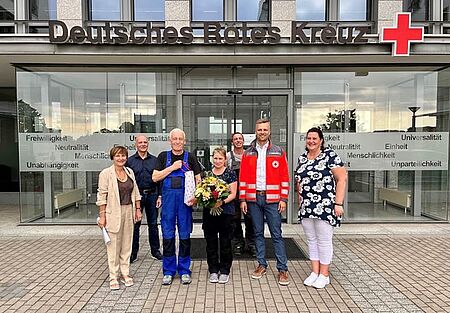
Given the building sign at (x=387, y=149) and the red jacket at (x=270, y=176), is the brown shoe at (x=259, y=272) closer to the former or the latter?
the red jacket at (x=270, y=176)

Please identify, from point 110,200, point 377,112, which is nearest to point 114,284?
point 110,200

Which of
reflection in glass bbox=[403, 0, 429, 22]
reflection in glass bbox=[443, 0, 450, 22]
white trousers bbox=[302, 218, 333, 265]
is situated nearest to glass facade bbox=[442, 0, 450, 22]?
reflection in glass bbox=[443, 0, 450, 22]

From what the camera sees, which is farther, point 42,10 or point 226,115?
point 226,115

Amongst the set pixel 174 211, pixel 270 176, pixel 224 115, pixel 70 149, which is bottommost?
pixel 174 211

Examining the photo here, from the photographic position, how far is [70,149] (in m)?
7.95

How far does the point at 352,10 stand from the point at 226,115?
3658mm

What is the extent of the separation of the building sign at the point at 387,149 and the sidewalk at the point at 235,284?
196 cm

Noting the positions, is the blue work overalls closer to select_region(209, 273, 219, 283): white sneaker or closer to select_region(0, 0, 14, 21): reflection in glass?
select_region(209, 273, 219, 283): white sneaker

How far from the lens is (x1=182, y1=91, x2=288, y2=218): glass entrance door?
8.09 metres

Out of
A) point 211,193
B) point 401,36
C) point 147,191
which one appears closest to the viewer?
point 211,193

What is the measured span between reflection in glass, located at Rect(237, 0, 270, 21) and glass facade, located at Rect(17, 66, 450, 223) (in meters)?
1.11

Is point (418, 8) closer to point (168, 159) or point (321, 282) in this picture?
point (321, 282)

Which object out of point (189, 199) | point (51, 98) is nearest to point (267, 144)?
point (189, 199)

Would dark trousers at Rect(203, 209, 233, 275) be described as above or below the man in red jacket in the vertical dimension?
below
